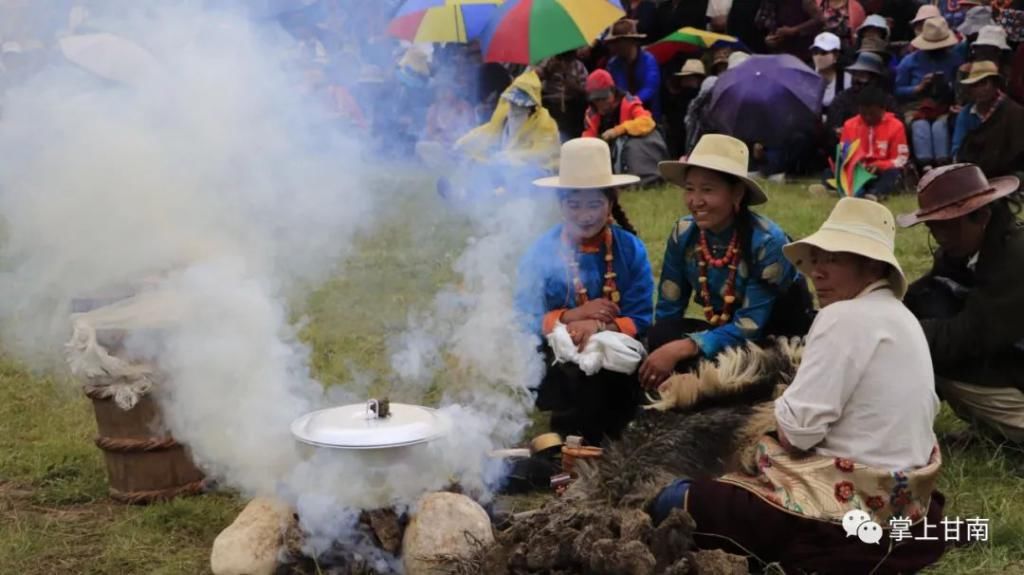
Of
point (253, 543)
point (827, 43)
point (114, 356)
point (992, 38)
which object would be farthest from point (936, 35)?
point (253, 543)

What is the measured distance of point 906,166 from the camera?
382 inches

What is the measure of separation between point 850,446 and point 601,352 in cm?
140

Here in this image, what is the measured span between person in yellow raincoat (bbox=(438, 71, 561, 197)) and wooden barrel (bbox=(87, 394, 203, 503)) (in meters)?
2.58

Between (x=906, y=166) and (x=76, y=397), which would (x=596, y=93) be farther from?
(x=76, y=397)

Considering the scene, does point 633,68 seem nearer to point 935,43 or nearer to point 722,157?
point 935,43

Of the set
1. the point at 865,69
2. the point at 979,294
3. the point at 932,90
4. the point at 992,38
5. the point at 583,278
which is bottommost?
the point at 979,294

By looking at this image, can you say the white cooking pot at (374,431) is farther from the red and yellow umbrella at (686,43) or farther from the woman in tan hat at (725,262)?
the red and yellow umbrella at (686,43)

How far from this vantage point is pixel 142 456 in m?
3.91

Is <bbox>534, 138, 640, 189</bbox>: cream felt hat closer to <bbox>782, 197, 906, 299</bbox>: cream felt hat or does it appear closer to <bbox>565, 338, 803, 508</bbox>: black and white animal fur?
<bbox>565, 338, 803, 508</bbox>: black and white animal fur

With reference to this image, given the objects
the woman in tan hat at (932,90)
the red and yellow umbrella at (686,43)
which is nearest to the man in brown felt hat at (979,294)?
the woman in tan hat at (932,90)

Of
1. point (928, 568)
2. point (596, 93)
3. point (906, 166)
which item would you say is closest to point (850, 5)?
point (906, 166)

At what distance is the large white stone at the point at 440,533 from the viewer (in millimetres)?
3189

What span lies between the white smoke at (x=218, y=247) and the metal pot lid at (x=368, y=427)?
7 centimetres

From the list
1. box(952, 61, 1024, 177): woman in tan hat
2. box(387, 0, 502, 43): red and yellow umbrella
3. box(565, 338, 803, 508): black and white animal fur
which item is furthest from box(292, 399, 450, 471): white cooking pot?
box(952, 61, 1024, 177): woman in tan hat
